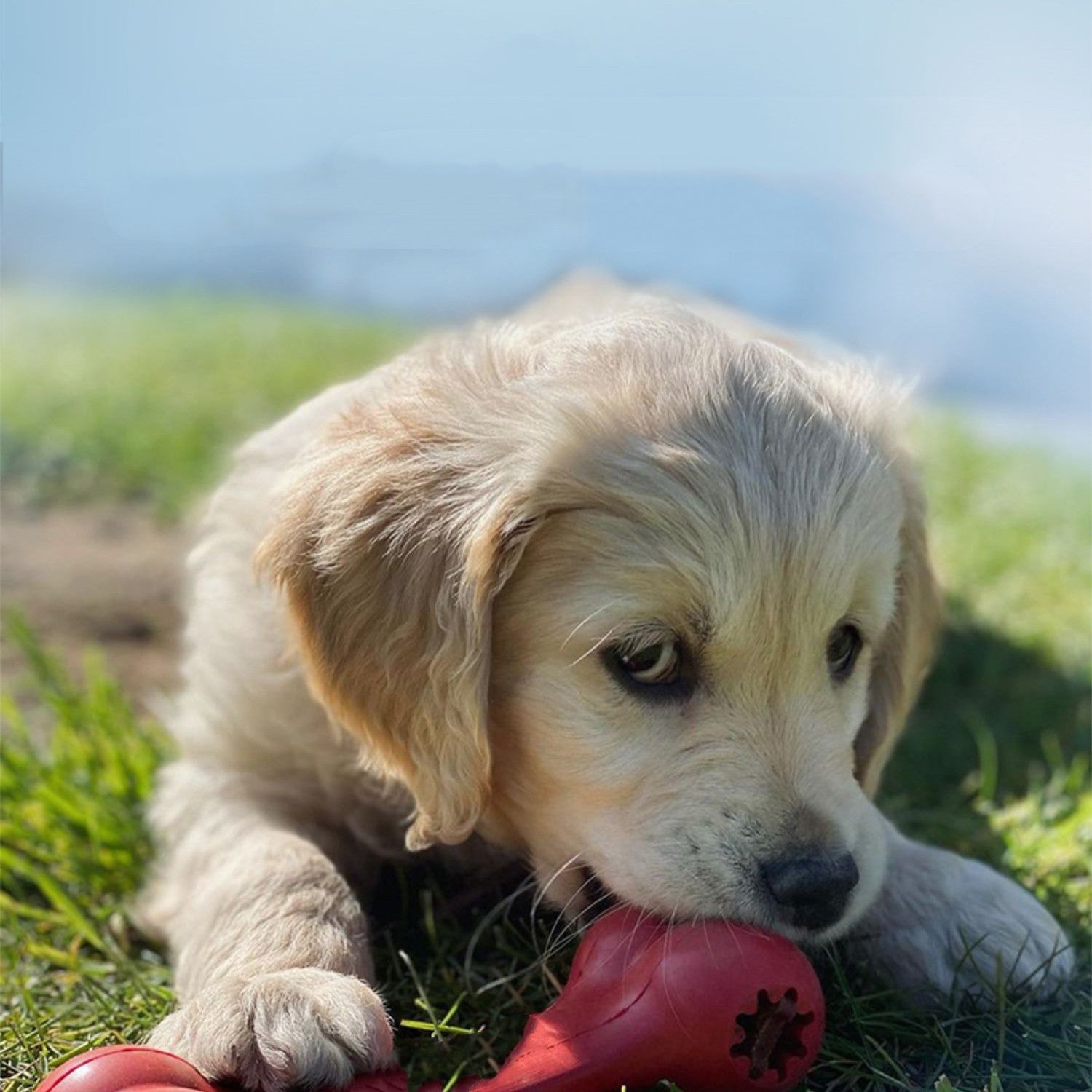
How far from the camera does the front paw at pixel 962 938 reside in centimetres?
253

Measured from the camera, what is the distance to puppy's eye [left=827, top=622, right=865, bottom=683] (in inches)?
102

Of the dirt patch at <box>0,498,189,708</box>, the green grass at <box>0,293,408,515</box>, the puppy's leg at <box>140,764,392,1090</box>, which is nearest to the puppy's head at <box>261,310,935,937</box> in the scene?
the puppy's leg at <box>140,764,392,1090</box>

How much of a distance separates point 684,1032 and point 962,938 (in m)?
0.73

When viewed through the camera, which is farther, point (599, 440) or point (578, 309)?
point (578, 309)

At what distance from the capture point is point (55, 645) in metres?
4.69

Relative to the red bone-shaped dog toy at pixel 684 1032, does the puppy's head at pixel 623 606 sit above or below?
above

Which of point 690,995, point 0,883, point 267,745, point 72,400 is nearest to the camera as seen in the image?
point 690,995

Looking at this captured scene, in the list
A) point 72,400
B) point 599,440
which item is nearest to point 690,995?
point 599,440

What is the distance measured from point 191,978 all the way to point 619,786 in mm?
854

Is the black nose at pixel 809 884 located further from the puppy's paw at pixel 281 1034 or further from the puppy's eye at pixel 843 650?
the puppy's paw at pixel 281 1034

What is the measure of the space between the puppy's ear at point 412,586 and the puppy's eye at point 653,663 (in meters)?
0.26

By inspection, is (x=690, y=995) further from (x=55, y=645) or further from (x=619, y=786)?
(x=55, y=645)

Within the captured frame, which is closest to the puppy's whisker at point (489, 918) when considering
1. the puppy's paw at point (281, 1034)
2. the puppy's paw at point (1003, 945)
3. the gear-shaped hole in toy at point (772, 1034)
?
the puppy's paw at point (281, 1034)

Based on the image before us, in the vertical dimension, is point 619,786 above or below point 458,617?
below
